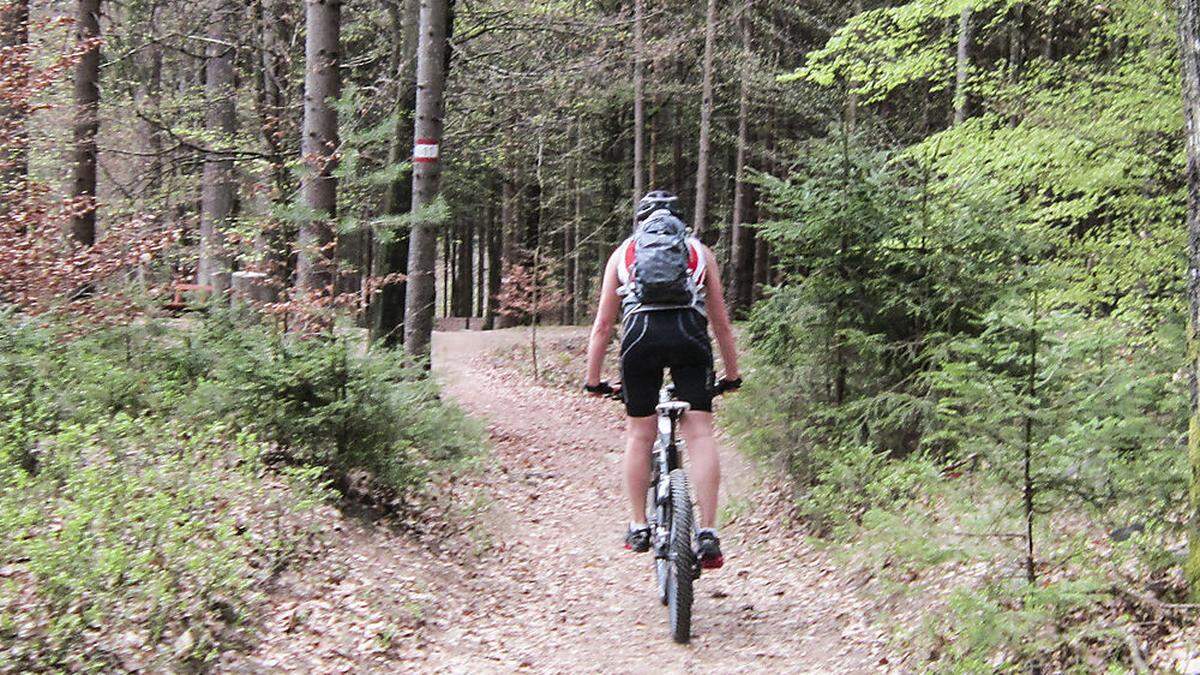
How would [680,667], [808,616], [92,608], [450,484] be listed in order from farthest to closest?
[450,484], [808,616], [680,667], [92,608]

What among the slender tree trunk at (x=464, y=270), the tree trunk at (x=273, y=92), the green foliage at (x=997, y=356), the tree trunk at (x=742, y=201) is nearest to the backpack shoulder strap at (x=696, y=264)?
the green foliage at (x=997, y=356)

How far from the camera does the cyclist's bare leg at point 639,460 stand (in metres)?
5.49

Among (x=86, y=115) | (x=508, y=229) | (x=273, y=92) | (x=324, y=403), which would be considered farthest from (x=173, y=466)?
(x=508, y=229)

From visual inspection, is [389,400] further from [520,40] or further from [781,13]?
[781,13]

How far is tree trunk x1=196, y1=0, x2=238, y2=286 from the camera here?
1227 centimetres

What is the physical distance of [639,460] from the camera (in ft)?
18.4

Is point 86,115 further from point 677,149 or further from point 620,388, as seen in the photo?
point 677,149

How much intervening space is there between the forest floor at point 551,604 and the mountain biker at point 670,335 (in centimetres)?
72

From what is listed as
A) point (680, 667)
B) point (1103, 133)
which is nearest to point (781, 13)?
point (1103, 133)

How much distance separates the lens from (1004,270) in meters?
6.78

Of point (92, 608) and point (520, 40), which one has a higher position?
point (520, 40)

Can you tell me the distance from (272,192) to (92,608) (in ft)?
16.2

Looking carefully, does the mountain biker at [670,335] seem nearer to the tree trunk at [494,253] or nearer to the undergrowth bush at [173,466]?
the undergrowth bush at [173,466]

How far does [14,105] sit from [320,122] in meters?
2.39
